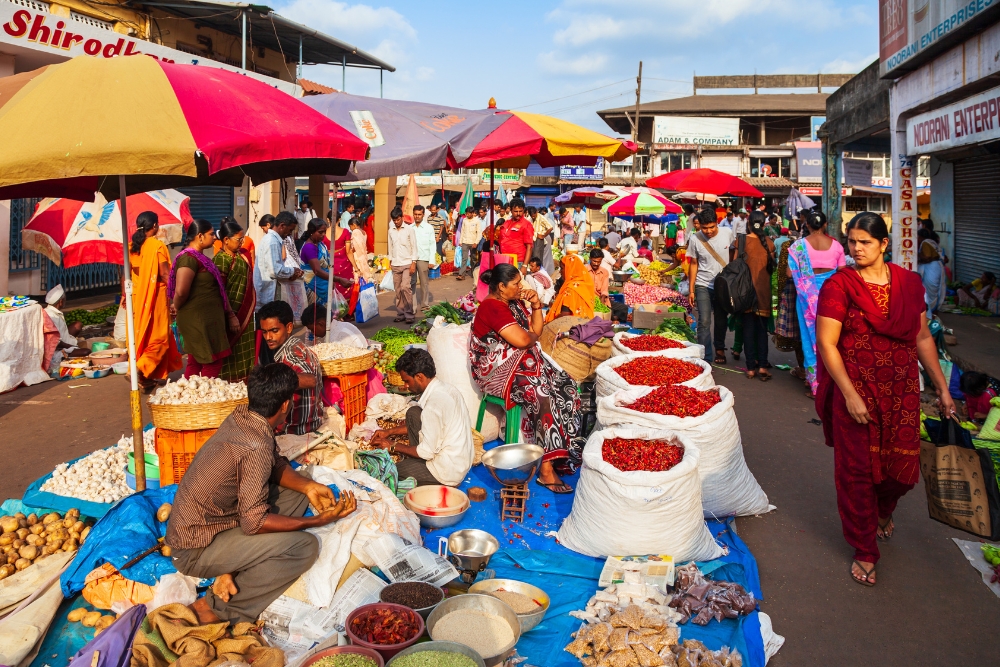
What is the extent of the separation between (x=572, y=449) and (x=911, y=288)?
254cm

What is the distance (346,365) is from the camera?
5.88 meters

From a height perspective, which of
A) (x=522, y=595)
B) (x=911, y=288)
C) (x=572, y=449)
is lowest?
(x=522, y=595)

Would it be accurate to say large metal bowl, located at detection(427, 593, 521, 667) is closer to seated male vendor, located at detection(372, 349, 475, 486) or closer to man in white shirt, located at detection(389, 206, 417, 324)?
seated male vendor, located at detection(372, 349, 475, 486)

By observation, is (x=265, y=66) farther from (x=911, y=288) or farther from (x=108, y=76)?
(x=911, y=288)

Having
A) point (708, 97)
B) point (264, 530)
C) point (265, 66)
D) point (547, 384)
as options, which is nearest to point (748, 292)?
point (547, 384)

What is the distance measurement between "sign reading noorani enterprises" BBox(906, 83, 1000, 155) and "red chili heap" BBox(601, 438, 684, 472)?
637 cm

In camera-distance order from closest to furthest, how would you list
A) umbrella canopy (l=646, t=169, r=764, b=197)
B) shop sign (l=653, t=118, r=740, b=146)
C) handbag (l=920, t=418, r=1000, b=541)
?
handbag (l=920, t=418, r=1000, b=541) < umbrella canopy (l=646, t=169, r=764, b=197) < shop sign (l=653, t=118, r=740, b=146)

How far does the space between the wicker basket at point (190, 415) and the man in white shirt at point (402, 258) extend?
8.08 meters

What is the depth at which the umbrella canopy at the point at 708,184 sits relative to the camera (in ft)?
48.5

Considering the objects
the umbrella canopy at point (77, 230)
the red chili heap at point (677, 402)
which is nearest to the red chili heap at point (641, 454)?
the red chili heap at point (677, 402)

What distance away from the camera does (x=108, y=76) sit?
3607 mm

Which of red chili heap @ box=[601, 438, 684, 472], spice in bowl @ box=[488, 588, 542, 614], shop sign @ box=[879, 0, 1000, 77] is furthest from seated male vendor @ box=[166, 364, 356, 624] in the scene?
shop sign @ box=[879, 0, 1000, 77]

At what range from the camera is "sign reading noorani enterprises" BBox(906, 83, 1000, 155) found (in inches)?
326

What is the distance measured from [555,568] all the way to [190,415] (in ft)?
7.61
